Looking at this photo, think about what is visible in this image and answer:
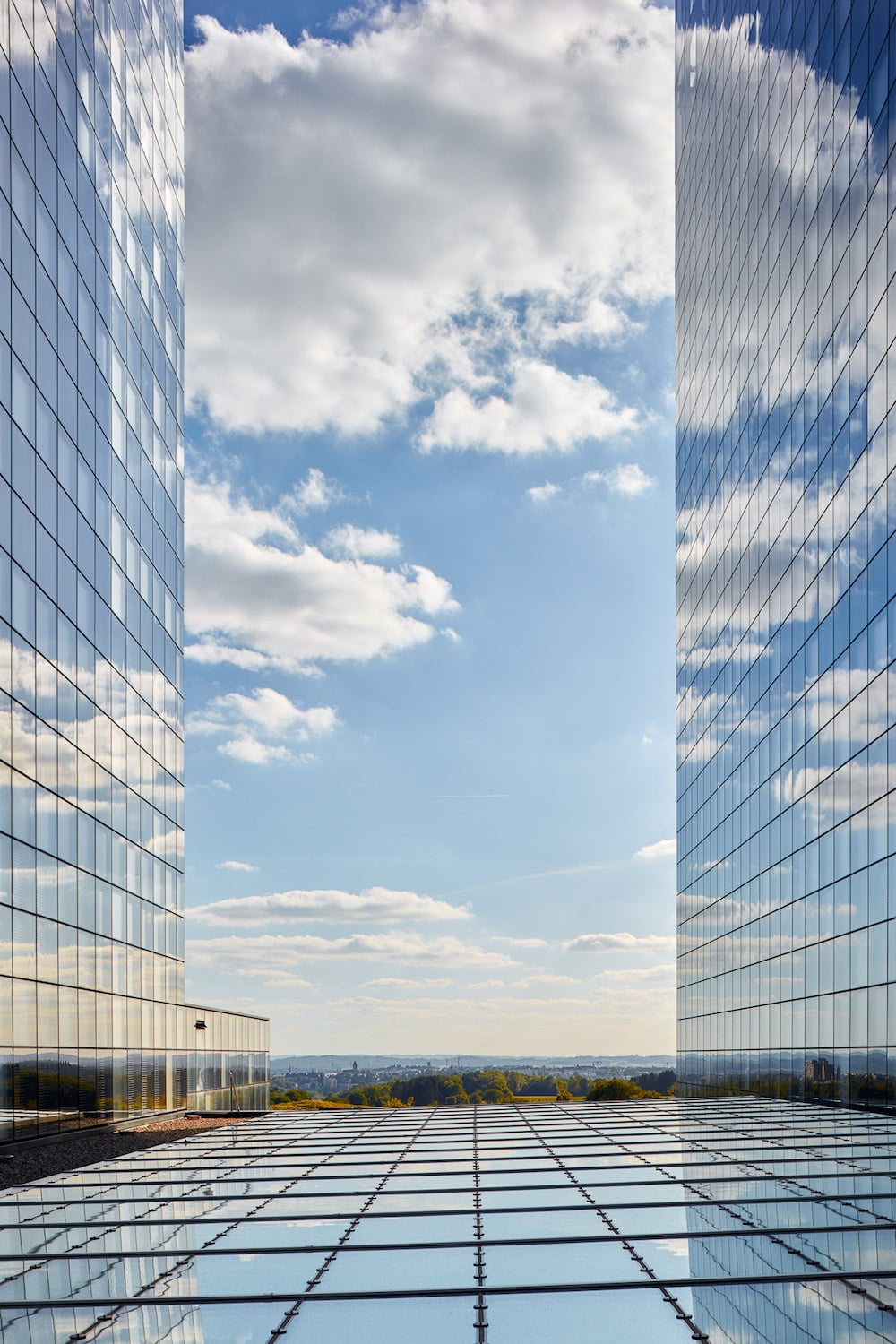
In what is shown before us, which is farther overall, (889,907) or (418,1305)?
(889,907)

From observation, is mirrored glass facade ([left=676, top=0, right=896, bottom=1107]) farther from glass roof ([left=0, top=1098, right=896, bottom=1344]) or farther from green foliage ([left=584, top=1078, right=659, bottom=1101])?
glass roof ([left=0, top=1098, right=896, bottom=1344])

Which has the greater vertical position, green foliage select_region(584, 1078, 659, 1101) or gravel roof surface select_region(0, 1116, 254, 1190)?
gravel roof surface select_region(0, 1116, 254, 1190)

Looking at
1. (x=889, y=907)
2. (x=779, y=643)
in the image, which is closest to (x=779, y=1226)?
(x=889, y=907)

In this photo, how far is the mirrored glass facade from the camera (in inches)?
1474

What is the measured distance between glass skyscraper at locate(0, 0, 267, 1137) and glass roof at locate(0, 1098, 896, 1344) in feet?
39.3

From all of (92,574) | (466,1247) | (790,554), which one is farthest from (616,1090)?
(466,1247)

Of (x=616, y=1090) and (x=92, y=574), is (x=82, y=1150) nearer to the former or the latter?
(x=92, y=574)

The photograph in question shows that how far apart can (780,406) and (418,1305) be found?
1785 inches

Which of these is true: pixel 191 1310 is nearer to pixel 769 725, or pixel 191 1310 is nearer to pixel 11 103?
pixel 11 103

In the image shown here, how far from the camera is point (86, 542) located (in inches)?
1569

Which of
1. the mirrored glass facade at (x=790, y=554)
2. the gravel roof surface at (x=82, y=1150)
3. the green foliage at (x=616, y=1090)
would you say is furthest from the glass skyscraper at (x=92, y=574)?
the green foliage at (x=616, y=1090)

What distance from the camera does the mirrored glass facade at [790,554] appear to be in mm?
37438

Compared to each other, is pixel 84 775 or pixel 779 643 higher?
pixel 779 643

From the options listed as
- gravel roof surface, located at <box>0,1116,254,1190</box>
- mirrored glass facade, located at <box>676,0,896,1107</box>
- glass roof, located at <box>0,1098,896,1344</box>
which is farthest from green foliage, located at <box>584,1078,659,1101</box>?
glass roof, located at <box>0,1098,896,1344</box>
